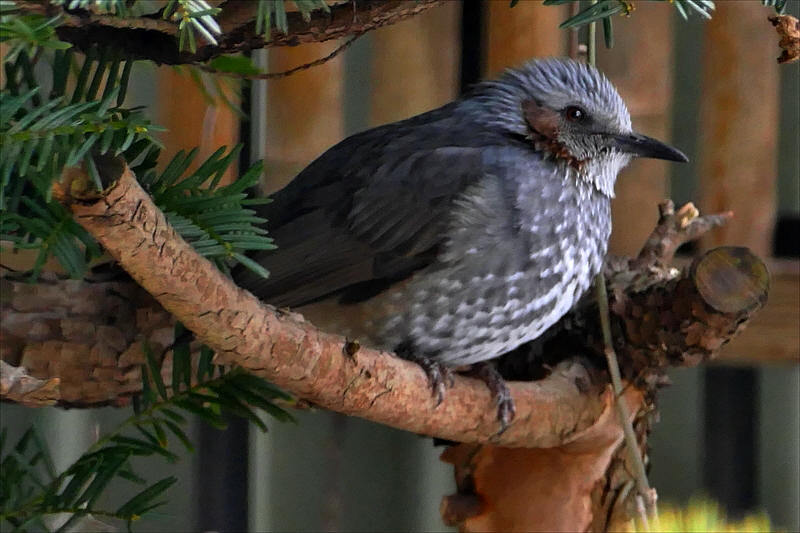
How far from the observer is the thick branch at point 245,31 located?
2.06ft

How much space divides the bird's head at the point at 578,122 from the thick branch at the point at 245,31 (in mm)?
462

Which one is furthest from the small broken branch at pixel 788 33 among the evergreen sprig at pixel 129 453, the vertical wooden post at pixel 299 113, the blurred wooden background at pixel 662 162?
the vertical wooden post at pixel 299 113

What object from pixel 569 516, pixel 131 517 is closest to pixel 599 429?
pixel 569 516

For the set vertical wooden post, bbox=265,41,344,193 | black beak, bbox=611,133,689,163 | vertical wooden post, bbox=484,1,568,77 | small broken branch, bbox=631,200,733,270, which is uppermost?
vertical wooden post, bbox=484,1,568,77

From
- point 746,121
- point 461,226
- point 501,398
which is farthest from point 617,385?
point 746,121

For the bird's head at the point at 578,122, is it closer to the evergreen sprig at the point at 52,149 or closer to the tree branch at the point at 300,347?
the tree branch at the point at 300,347

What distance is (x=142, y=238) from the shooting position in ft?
1.70

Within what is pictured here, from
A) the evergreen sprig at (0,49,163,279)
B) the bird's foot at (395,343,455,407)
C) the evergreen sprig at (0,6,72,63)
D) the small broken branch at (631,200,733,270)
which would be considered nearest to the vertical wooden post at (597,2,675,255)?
the small broken branch at (631,200,733,270)

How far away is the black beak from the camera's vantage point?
3.44 ft

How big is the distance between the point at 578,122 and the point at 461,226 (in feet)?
0.67

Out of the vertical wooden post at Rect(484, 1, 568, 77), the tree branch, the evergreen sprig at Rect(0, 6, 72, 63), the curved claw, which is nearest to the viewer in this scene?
the evergreen sprig at Rect(0, 6, 72, 63)

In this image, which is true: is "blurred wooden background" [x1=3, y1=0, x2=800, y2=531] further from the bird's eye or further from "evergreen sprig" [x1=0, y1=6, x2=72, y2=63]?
"evergreen sprig" [x1=0, y1=6, x2=72, y2=63]

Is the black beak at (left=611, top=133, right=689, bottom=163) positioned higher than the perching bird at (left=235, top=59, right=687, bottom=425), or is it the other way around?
the black beak at (left=611, top=133, right=689, bottom=163)

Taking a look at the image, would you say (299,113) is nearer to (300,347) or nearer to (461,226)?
(461,226)
